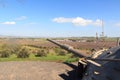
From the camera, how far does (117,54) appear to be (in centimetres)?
436

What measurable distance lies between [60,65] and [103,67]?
32.8 metres

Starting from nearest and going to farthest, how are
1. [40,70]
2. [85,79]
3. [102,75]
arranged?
[102,75], [85,79], [40,70]

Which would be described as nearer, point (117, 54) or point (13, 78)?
point (117, 54)

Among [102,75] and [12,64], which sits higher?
[102,75]

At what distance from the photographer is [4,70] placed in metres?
35.5

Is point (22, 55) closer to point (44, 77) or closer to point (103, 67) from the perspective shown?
point (44, 77)

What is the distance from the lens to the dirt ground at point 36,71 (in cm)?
2995

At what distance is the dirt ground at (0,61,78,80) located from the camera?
1179 inches

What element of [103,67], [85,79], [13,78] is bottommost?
[13,78]

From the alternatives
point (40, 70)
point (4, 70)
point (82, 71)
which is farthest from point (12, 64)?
point (82, 71)

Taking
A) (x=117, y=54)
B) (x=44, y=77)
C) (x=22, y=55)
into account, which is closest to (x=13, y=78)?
(x=44, y=77)

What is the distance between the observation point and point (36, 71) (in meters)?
33.8

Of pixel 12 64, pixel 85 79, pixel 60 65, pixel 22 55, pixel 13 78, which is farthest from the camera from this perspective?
pixel 22 55

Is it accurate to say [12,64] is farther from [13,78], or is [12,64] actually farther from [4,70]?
[13,78]
